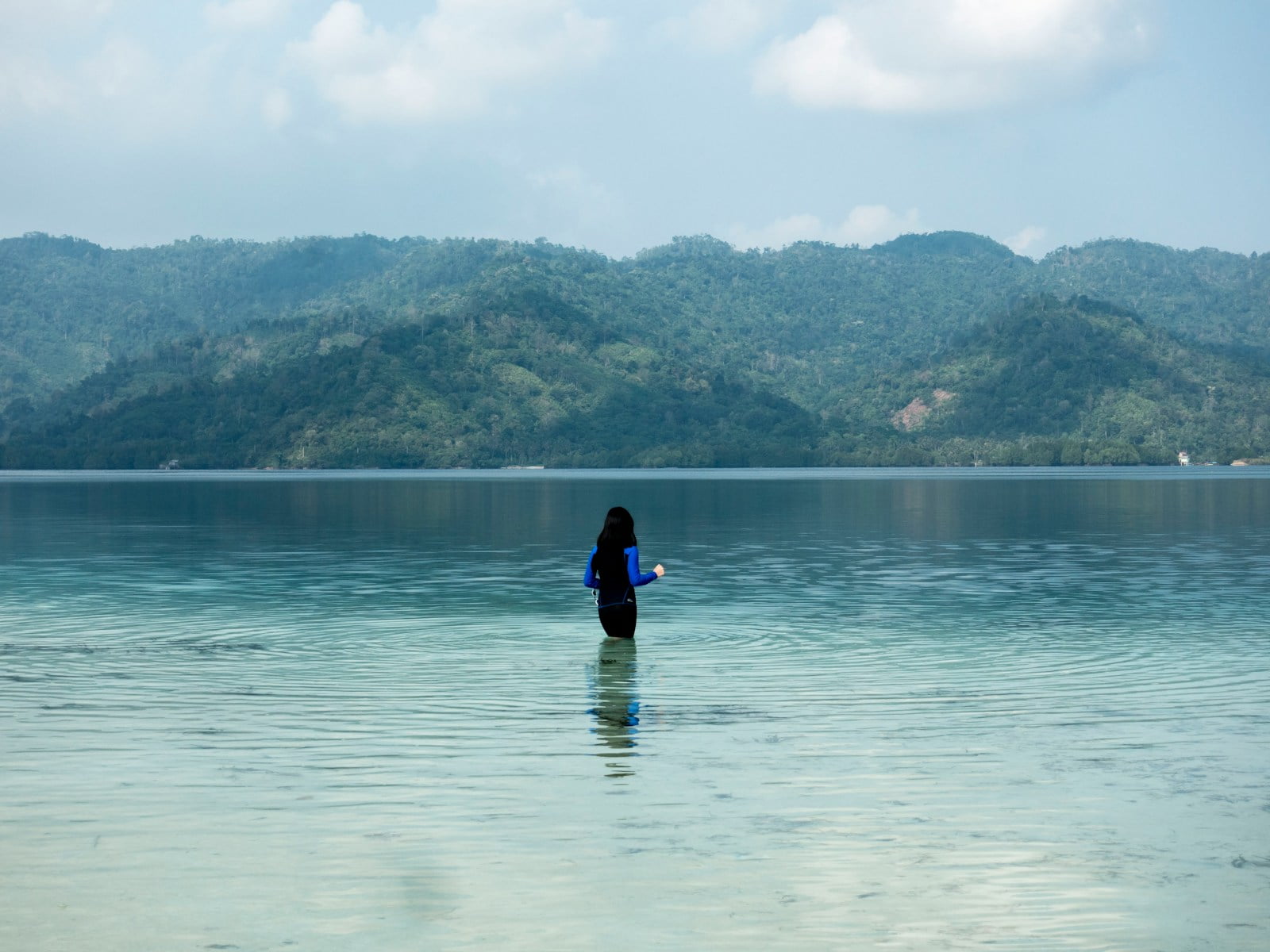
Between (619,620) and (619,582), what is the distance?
2.34 ft

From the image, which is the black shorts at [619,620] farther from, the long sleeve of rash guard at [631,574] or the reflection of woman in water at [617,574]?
the long sleeve of rash guard at [631,574]

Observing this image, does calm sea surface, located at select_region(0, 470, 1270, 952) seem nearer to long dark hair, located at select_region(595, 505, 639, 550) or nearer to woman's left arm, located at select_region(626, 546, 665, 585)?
woman's left arm, located at select_region(626, 546, 665, 585)

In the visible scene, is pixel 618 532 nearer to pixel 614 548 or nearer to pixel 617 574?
pixel 614 548

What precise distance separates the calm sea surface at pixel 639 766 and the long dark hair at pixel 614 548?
116 centimetres

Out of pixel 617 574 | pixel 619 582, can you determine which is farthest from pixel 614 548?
pixel 619 582

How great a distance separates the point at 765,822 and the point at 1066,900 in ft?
9.45

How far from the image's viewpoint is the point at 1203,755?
1533 centimetres

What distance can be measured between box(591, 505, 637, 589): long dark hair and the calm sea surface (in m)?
1.16

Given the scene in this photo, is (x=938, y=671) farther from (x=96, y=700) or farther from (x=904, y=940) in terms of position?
(x=904, y=940)

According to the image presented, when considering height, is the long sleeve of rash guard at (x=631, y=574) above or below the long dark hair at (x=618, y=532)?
below

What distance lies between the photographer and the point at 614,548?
2362cm

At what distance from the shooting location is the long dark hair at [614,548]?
2325 centimetres

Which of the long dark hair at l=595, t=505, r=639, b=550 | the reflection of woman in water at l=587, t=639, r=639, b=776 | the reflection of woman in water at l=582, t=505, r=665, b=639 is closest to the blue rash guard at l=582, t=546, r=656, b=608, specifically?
the reflection of woman in water at l=582, t=505, r=665, b=639

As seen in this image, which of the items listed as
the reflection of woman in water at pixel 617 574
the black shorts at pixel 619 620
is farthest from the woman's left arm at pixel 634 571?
the black shorts at pixel 619 620
